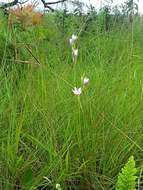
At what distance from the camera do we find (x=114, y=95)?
2.45 meters

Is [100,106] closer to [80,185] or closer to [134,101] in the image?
[134,101]

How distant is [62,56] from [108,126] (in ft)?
4.16

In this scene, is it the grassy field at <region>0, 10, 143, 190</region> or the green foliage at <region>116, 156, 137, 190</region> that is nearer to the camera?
A: the green foliage at <region>116, 156, 137, 190</region>

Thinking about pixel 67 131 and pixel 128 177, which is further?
pixel 67 131

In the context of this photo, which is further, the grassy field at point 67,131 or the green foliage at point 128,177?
the grassy field at point 67,131

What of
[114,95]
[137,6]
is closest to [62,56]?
[137,6]

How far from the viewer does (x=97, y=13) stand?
4.38 m

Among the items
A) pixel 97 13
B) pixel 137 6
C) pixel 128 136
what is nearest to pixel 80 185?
pixel 128 136

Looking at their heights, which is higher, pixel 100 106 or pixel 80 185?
A: pixel 100 106

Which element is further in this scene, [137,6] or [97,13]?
[97,13]

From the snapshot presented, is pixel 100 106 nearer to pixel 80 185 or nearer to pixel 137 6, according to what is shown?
pixel 80 185

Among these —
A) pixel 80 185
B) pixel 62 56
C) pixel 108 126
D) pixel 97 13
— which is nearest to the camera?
pixel 80 185

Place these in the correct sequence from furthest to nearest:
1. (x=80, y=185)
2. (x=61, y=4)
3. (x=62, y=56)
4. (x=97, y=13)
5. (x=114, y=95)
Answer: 1. (x=61, y=4)
2. (x=97, y=13)
3. (x=62, y=56)
4. (x=114, y=95)
5. (x=80, y=185)

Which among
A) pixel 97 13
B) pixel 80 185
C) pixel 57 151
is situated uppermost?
pixel 97 13
